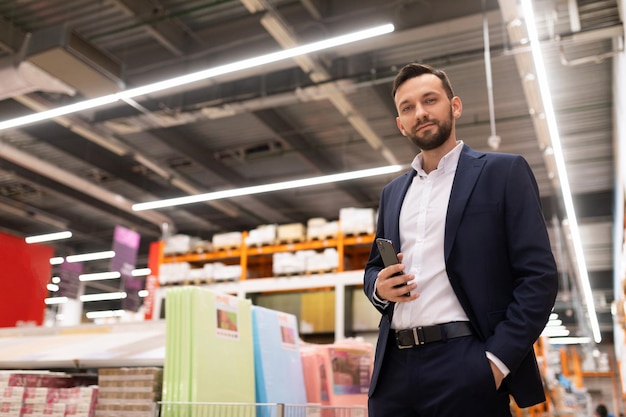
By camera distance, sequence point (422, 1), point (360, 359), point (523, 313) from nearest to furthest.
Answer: point (523, 313) < point (360, 359) < point (422, 1)

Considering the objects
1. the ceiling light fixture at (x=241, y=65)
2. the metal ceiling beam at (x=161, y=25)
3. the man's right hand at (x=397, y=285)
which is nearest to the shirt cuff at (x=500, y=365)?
the man's right hand at (x=397, y=285)

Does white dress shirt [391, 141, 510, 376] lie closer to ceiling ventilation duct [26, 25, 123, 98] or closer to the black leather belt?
the black leather belt

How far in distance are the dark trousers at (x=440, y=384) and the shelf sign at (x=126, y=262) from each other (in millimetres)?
10476

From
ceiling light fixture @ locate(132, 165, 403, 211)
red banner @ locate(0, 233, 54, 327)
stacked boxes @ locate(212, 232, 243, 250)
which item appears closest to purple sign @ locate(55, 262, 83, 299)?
red banner @ locate(0, 233, 54, 327)

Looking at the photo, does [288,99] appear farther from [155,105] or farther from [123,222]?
[123,222]

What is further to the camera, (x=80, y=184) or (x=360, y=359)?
(x=80, y=184)

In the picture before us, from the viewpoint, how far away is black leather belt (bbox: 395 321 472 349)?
1.59 meters

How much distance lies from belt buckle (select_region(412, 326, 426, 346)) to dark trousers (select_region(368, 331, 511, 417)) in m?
0.01

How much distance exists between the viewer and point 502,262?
1657mm

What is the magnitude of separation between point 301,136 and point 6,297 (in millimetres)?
6774

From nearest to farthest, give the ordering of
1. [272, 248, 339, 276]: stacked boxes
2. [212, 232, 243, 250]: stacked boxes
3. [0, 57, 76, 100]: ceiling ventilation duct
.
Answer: [0, 57, 76, 100]: ceiling ventilation duct, [272, 248, 339, 276]: stacked boxes, [212, 232, 243, 250]: stacked boxes

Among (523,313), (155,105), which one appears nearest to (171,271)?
(155,105)

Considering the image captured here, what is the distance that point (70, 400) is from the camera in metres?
2.98

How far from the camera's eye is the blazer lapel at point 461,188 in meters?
1.69
